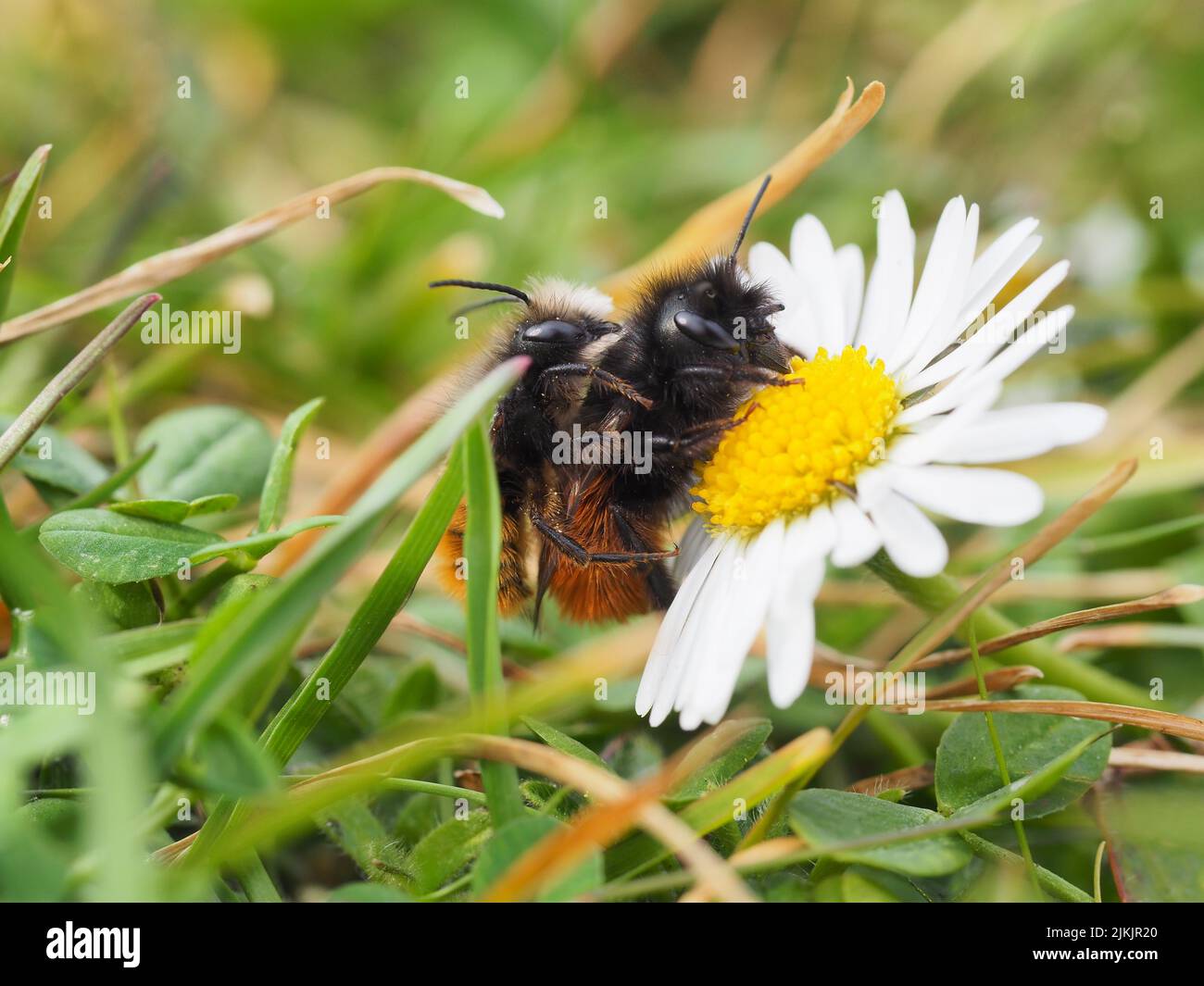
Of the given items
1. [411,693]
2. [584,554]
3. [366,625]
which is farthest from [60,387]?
[584,554]

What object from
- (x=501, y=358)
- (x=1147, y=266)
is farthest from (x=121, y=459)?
(x=1147, y=266)

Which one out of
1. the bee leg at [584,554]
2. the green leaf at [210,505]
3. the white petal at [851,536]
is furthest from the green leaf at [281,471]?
the white petal at [851,536]

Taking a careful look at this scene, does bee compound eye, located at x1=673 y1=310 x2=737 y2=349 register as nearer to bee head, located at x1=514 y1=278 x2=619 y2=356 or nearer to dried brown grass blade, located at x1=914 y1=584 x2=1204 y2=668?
bee head, located at x1=514 y1=278 x2=619 y2=356

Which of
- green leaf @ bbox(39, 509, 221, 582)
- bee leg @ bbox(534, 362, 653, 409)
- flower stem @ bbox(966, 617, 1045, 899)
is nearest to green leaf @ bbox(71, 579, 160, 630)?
green leaf @ bbox(39, 509, 221, 582)

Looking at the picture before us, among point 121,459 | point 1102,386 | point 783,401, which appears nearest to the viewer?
point 783,401

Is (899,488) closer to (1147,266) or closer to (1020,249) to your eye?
(1020,249)

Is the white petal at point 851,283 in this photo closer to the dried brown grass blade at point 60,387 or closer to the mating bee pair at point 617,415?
the mating bee pair at point 617,415
